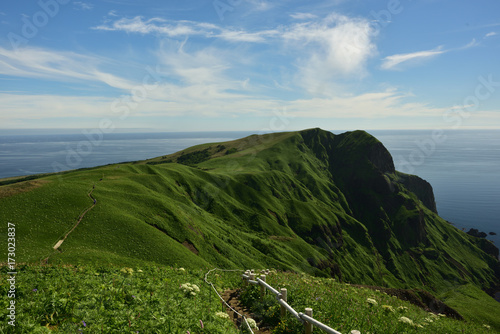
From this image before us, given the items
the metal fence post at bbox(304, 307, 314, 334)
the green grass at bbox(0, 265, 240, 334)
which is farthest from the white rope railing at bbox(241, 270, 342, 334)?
the green grass at bbox(0, 265, 240, 334)

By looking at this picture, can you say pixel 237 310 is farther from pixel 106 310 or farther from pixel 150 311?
pixel 106 310

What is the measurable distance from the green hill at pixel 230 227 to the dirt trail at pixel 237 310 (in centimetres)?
1769

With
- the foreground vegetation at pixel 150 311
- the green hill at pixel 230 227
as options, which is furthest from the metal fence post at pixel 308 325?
the green hill at pixel 230 227

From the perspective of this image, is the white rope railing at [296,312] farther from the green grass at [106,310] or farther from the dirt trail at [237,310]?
the green grass at [106,310]

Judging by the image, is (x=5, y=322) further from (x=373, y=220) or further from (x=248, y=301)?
(x=373, y=220)

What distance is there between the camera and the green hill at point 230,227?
Result: 34.0 metres

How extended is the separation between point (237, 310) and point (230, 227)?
6665 centimetres

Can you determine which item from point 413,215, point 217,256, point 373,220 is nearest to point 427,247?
point 413,215

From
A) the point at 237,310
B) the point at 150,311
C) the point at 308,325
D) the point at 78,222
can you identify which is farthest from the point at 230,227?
the point at 308,325

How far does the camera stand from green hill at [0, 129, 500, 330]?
34.0m

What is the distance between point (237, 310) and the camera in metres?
14.1

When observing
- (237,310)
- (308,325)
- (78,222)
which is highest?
(308,325)

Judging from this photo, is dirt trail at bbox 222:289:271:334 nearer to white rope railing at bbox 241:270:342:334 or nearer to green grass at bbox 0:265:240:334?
white rope railing at bbox 241:270:342:334

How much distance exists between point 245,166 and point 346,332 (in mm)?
162440
